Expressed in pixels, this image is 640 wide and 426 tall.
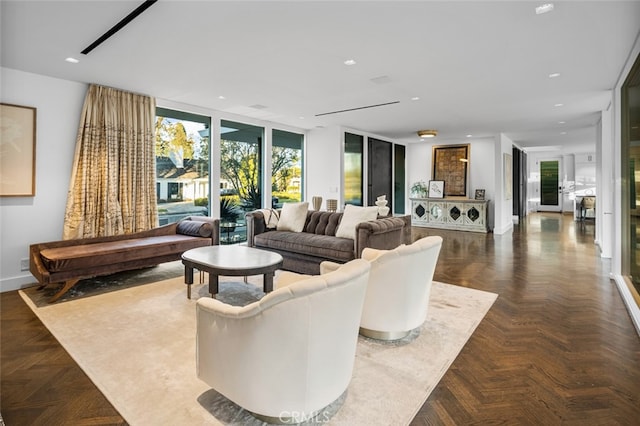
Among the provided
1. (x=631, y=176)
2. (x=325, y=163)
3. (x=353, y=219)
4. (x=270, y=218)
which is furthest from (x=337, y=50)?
(x=325, y=163)

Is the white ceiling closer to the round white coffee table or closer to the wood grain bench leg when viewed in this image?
the round white coffee table

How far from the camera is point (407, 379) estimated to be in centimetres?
220

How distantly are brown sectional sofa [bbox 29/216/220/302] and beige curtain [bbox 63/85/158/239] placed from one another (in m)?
0.24

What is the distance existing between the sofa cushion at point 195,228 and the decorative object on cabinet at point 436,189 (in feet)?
24.0

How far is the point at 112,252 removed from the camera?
4.07m

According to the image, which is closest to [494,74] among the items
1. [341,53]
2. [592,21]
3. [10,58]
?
[592,21]

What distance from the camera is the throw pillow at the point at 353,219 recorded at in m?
4.75

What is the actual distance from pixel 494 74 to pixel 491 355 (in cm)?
337

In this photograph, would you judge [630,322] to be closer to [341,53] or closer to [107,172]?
[341,53]

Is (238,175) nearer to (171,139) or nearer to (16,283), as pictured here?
(171,139)

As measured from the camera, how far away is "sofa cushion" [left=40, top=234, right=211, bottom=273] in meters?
3.72

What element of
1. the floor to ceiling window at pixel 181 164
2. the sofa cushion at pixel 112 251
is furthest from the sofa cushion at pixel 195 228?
the floor to ceiling window at pixel 181 164

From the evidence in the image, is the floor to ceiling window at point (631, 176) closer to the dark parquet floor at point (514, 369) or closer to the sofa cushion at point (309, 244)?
the dark parquet floor at point (514, 369)

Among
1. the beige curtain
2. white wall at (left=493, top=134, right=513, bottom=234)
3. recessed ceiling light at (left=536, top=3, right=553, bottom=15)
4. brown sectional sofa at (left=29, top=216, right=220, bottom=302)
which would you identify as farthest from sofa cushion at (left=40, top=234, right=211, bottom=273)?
white wall at (left=493, top=134, right=513, bottom=234)
